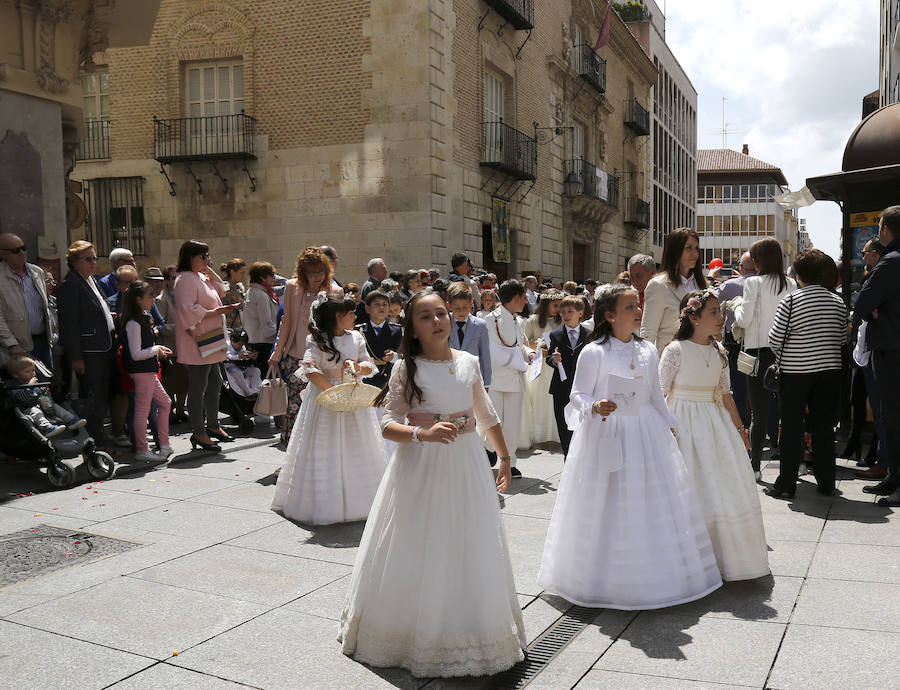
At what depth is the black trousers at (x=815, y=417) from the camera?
21.9 feet

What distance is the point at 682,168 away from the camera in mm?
52531

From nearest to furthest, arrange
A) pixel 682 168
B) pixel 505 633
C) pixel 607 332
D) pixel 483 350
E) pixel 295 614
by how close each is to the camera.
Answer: pixel 505 633, pixel 295 614, pixel 607 332, pixel 483 350, pixel 682 168

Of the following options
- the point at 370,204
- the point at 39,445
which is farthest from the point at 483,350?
the point at 370,204

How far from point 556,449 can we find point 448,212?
9782mm

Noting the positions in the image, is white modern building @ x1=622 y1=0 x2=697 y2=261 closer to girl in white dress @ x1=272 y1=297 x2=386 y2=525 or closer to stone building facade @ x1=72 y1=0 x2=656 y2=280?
stone building facade @ x1=72 y1=0 x2=656 y2=280

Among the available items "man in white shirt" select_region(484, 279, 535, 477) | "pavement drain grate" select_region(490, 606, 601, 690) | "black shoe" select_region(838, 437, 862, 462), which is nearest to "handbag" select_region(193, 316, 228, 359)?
"man in white shirt" select_region(484, 279, 535, 477)

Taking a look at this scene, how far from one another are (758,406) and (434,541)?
16.2ft

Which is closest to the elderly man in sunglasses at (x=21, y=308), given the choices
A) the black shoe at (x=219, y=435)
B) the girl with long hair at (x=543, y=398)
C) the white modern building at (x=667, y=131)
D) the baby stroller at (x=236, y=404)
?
the black shoe at (x=219, y=435)

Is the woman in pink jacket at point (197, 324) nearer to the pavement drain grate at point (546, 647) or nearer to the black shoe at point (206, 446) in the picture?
the black shoe at point (206, 446)

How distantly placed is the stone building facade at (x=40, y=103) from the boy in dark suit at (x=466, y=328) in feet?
17.2

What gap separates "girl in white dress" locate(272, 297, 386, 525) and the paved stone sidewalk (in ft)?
0.72

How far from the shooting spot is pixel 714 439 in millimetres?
4922

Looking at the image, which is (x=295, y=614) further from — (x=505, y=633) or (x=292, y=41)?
(x=292, y=41)

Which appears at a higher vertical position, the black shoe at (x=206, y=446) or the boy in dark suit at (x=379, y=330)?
the boy in dark suit at (x=379, y=330)
